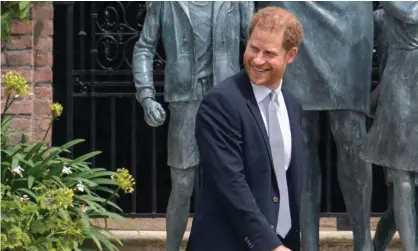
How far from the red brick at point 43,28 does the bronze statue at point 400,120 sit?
2545mm

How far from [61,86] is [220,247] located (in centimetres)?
441

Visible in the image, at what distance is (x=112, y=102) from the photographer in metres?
8.48

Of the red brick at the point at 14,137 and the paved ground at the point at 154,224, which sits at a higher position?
the red brick at the point at 14,137

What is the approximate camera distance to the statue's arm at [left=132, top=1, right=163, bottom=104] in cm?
673

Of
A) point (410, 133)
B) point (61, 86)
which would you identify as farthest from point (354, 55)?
A: point (61, 86)

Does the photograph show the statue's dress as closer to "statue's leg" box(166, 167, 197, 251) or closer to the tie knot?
"statue's leg" box(166, 167, 197, 251)

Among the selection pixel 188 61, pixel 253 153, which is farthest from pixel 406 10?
pixel 253 153

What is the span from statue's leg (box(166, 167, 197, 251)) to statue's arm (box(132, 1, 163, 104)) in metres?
0.46

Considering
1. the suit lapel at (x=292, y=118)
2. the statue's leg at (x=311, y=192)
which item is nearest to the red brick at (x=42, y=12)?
the statue's leg at (x=311, y=192)

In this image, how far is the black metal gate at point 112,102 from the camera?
27.9ft

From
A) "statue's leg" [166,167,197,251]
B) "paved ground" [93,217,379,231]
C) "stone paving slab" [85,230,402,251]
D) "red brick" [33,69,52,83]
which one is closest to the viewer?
"statue's leg" [166,167,197,251]

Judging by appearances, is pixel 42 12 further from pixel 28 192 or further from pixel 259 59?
pixel 259 59

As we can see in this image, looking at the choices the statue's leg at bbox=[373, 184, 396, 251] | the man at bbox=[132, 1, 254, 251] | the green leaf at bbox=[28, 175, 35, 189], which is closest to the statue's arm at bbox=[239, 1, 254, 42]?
the man at bbox=[132, 1, 254, 251]

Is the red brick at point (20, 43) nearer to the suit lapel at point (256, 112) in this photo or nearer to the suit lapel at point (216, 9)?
the suit lapel at point (216, 9)
